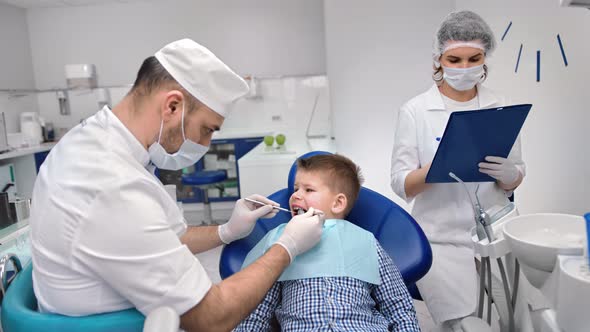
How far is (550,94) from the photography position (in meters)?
2.00

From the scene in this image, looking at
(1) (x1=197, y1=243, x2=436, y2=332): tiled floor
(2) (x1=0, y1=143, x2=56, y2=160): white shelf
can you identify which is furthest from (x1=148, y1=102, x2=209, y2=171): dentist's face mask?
(2) (x1=0, y1=143, x2=56, y2=160): white shelf

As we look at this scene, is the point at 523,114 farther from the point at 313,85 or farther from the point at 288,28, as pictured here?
the point at 288,28

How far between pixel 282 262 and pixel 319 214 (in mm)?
289

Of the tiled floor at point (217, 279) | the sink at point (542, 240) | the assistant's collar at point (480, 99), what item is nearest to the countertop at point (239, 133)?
the tiled floor at point (217, 279)

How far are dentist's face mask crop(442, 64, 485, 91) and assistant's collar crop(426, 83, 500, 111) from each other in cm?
8

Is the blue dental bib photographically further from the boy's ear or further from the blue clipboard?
the blue clipboard

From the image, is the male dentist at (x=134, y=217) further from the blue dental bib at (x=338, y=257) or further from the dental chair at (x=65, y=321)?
the blue dental bib at (x=338, y=257)

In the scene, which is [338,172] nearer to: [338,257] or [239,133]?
[338,257]

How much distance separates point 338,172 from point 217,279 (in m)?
1.89

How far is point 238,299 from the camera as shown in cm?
97

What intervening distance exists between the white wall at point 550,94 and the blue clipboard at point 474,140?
57 cm

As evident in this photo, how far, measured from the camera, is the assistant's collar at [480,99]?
1.71m

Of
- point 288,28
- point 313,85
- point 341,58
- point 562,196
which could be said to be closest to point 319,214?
point 562,196

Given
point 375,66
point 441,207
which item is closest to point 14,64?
point 375,66
